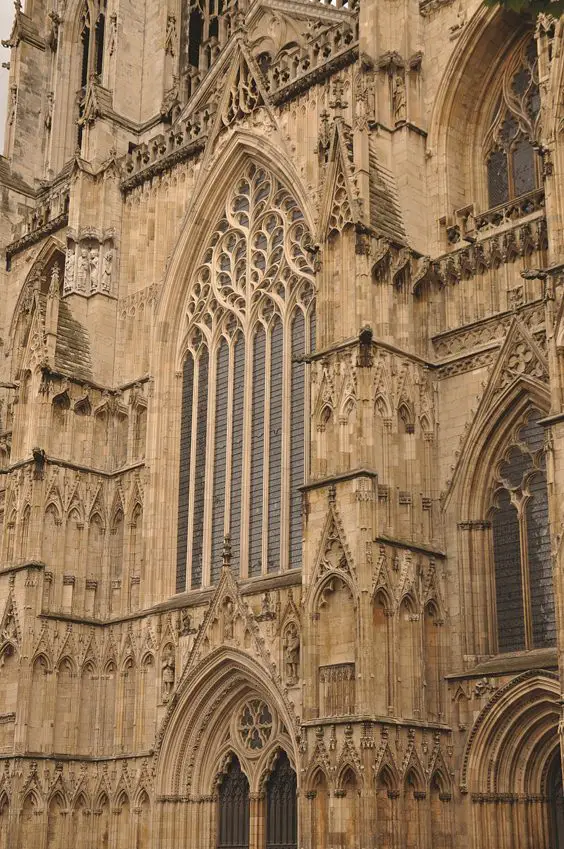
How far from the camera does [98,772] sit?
24000 mm

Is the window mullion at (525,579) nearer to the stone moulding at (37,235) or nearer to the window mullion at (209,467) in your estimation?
the window mullion at (209,467)

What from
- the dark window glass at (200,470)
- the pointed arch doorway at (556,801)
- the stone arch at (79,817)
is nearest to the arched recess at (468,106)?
the dark window glass at (200,470)

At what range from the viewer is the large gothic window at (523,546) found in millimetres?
18859

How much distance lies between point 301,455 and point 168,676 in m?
4.95

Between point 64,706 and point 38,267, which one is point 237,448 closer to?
point 64,706

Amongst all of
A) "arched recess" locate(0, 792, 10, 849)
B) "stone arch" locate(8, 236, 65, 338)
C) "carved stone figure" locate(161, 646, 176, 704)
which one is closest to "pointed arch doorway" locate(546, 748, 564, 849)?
"carved stone figure" locate(161, 646, 176, 704)

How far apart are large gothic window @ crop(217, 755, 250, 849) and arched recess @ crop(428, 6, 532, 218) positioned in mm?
10998

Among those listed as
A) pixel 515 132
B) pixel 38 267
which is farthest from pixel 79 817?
pixel 515 132

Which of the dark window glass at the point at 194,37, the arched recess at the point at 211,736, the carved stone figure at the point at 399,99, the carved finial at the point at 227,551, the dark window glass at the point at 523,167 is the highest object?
the dark window glass at the point at 194,37

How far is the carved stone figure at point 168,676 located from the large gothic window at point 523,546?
22.7 ft

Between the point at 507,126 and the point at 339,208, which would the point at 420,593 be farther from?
the point at 507,126

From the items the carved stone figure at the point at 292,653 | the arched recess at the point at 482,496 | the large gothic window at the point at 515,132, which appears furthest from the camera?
the large gothic window at the point at 515,132

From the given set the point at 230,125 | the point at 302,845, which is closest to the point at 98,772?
the point at 302,845

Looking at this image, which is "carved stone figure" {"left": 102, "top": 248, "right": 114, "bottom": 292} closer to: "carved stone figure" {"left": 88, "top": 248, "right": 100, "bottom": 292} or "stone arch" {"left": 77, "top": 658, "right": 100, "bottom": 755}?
"carved stone figure" {"left": 88, "top": 248, "right": 100, "bottom": 292}
